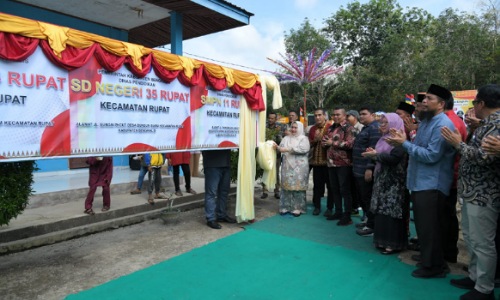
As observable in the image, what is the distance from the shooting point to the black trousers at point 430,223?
323 cm

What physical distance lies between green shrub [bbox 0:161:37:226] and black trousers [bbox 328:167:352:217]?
13.6 ft

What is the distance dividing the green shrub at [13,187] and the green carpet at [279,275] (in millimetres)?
1450

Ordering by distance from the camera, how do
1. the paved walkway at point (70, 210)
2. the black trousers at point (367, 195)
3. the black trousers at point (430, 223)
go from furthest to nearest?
1. the black trousers at point (367, 195)
2. the paved walkway at point (70, 210)
3. the black trousers at point (430, 223)

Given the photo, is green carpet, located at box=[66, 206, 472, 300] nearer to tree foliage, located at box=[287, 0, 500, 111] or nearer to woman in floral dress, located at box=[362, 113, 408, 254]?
woman in floral dress, located at box=[362, 113, 408, 254]

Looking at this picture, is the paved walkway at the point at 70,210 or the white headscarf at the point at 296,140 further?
the white headscarf at the point at 296,140

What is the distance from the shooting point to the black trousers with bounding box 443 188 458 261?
→ 3.57 m

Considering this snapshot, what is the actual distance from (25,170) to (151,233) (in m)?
1.79

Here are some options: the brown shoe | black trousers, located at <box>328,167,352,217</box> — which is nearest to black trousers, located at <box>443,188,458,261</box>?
black trousers, located at <box>328,167,352,217</box>

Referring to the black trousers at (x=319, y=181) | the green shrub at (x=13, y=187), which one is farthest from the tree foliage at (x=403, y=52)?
the green shrub at (x=13, y=187)

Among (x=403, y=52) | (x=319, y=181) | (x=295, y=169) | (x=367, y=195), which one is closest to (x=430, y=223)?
(x=367, y=195)

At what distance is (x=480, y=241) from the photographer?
8.95 feet

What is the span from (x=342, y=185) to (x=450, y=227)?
68.5 inches

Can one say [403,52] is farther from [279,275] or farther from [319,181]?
[279,275]

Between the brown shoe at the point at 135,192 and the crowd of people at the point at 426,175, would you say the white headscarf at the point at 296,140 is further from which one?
the brown shoe at the point at 135,192
